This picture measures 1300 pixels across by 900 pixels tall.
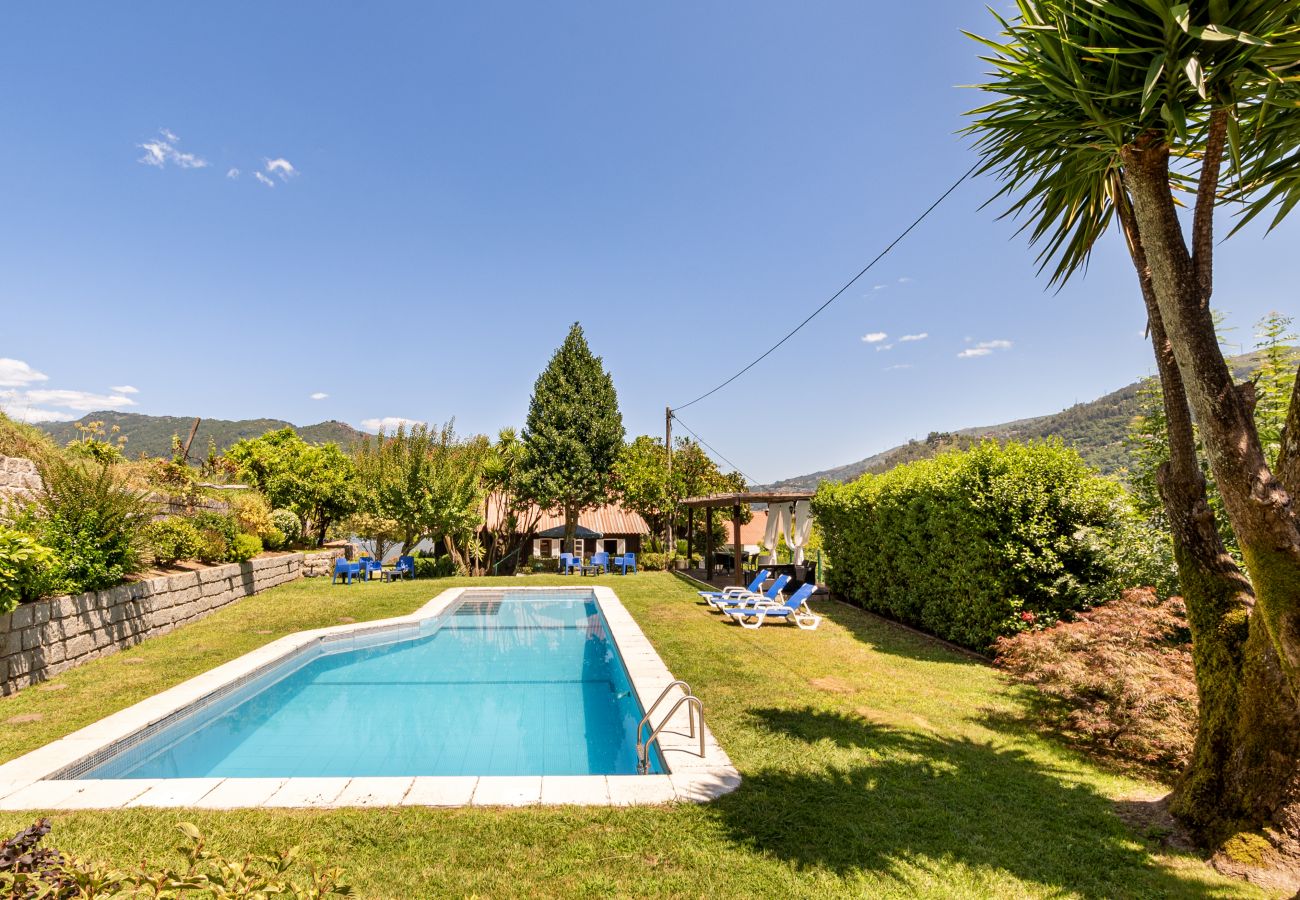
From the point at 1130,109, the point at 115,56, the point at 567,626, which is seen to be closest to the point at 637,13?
the point at 115,56

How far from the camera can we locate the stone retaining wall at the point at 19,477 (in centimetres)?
1023

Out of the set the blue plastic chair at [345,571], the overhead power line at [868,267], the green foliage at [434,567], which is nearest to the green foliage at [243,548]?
the blue plastic chair at [345,571]

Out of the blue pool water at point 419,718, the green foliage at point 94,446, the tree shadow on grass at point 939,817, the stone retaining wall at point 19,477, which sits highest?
the green foliage at point 94,446

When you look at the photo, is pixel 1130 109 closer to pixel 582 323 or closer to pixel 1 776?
pixel 1 776

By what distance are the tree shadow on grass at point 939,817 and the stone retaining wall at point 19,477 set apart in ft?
42.2

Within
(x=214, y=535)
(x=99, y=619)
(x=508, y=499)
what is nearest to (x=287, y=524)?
(x=214, y=535)

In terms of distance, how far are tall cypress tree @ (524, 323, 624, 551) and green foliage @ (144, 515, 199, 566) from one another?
559 inches

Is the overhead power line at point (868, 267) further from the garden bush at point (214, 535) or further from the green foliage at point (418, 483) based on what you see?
the garden bush at point (214, 535)

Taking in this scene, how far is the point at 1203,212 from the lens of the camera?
152 inches

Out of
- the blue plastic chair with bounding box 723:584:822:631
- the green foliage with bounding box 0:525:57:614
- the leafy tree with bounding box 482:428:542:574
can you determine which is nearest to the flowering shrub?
the blue plastic chair with bounding box 723:584:822:631

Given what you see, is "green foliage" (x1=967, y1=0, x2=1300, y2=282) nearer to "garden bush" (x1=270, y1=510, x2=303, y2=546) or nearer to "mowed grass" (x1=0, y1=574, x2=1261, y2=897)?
"mowed grass" (x1=0, y1=574, x2=1261, y2=897)

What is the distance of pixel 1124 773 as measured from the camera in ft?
17.7

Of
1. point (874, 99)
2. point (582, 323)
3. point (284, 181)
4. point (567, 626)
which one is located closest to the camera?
point (874, 99)

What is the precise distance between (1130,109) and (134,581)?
1493cm
